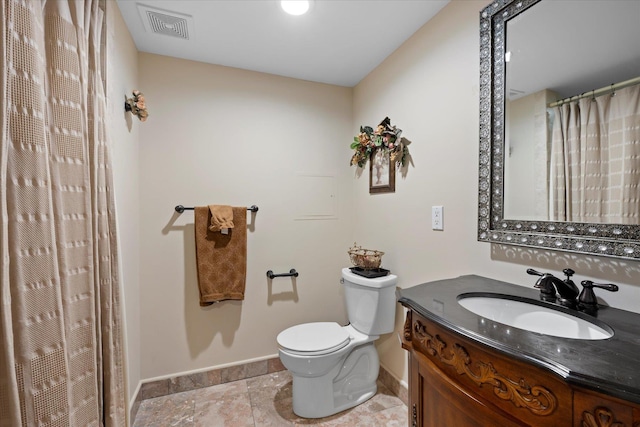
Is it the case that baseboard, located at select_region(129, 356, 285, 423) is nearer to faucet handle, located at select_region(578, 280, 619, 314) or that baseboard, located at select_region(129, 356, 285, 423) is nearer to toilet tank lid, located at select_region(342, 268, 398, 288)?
toilet tank lid, located at select_region(342, 268, 398, 288)

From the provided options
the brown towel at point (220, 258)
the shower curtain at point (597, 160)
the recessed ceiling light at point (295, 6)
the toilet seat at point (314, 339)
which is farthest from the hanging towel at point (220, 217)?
the shower curtain at point (597, 160)

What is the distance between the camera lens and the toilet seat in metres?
1.66

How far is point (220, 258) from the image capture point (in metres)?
2.05

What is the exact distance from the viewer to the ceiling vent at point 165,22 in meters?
1.54

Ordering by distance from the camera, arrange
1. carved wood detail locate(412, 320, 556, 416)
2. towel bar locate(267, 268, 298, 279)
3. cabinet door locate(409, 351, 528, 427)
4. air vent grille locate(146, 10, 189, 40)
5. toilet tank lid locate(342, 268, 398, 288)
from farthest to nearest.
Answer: towel bar locate(267, 268, 298, 279) → toilet tank lid locate(342, 268, 398, 288) → air vent grille locate(146, 10, 189, 40) → cabinet door locate(409, 351, 528, 427) → carved wood detail locate(412, 320, 556, 416)

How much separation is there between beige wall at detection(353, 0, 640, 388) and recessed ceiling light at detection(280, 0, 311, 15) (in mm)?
714

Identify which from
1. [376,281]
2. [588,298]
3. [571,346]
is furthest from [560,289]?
[376,281]

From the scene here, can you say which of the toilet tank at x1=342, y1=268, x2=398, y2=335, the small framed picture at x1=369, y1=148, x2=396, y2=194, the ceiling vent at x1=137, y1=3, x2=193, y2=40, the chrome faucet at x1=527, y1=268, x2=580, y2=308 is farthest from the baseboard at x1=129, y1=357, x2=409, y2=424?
the ceiling vent at x1=137, y1=3, x2=193, y2=40

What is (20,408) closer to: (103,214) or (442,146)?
(103,214)

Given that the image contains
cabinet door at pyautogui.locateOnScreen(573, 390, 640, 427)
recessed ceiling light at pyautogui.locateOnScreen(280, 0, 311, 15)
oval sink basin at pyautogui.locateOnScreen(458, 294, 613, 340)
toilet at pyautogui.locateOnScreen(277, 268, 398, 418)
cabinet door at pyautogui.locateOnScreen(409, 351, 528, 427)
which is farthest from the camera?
toilet at pyautogui.locateOnScreen(277, 268, 398, 418)

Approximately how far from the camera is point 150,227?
193 centimetres

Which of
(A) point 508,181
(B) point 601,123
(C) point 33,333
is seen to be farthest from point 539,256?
(C) point 33,333

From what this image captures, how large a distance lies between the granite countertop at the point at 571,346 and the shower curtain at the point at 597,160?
1.05 ft

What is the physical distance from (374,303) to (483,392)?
42.8 inches
